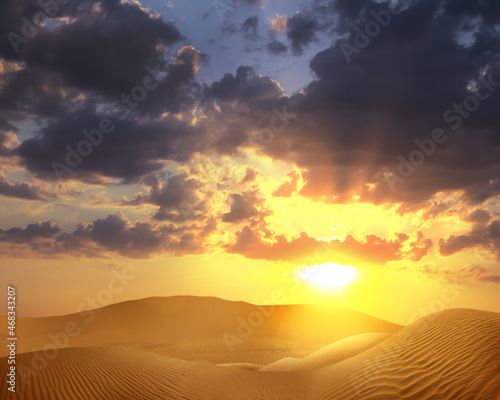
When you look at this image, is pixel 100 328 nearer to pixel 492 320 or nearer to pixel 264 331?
pixel 264 331

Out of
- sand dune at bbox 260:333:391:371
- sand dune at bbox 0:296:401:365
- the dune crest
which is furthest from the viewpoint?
sand dune at bbox 0:296:401:365

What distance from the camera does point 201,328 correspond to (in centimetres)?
6644

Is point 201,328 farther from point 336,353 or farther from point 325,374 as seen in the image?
point 325,374

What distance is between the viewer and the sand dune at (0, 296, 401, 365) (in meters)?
50.1

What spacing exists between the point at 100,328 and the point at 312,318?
38.4 meters

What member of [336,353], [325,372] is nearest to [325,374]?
[325,372]

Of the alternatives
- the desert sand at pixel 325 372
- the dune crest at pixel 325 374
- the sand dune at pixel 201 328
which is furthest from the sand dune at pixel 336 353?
the sand dune at pixel 201 328

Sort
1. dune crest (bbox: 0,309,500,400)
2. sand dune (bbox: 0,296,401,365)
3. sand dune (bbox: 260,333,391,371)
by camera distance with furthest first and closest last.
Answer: sand dune (bbox: 0,296,401,365), sand dune (bbox: 260,333,391,371), dune crest (bbox: 0,309,500,400)

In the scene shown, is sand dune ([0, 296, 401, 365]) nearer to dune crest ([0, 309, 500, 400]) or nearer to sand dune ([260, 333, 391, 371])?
sand dune ([260, 333, 391, 371])

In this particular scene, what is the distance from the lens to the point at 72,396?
39.2 ft

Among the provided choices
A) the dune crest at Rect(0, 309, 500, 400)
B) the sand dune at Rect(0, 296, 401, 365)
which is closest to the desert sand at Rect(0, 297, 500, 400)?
the dune crest at Rect(0, 309, 500, 400)

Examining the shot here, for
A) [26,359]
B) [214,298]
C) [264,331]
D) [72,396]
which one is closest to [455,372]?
[72,396]

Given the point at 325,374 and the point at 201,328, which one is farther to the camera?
the point at 201,328

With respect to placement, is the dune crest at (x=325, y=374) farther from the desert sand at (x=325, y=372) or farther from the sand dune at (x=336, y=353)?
the sand dune at (x=336, y=353)
